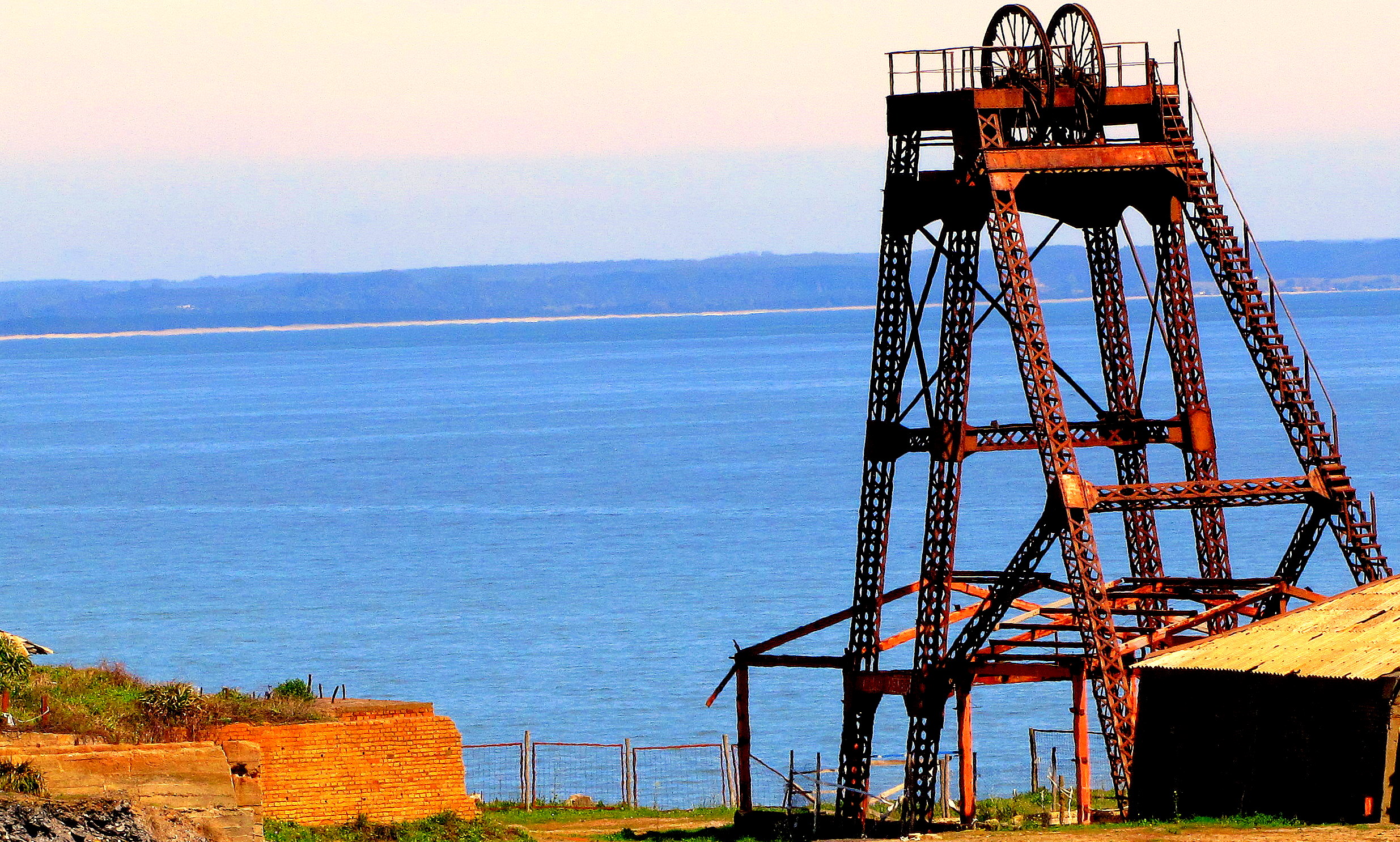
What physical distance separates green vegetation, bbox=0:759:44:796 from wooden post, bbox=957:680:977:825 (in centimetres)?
1322

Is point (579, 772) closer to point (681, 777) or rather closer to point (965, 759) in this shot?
point (681, 777)

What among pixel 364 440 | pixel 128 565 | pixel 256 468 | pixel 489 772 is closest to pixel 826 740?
pixel 489 772

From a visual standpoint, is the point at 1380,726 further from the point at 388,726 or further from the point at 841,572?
the point at 841,572

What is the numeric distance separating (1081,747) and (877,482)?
6.81m

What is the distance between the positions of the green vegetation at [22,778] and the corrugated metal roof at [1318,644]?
13.3m

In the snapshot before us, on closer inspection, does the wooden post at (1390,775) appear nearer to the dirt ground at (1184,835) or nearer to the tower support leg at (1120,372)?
the dirt ground at (1184,835)

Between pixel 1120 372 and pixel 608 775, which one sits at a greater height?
pixel 1120 372

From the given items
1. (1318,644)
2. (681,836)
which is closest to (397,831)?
(681,836)

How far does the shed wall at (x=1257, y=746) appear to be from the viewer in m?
25.8

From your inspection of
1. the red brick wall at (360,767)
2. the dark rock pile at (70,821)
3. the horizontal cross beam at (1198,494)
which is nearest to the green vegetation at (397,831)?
the red brick wall at (360,767)

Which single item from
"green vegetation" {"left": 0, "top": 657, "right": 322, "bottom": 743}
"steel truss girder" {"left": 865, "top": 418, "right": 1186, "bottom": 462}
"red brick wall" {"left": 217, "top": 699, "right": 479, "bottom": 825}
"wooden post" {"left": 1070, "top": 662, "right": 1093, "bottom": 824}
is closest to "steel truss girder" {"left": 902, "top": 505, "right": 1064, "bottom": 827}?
"steel truss girder" {"left": 865, "top": 418, "right": 1186, "bottom": 462}

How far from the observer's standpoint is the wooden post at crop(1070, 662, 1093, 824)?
29.7 metres

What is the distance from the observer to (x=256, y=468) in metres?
136

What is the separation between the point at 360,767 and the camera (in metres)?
27.9
